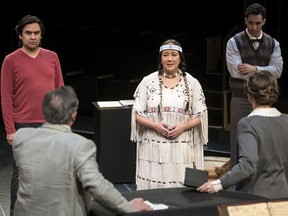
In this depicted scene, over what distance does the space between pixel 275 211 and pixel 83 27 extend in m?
8.25

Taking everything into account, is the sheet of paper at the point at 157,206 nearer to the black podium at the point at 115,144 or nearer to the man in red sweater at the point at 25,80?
the man in red sweater at the point at 25,80

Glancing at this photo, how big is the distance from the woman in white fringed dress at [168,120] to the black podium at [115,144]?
185 cm

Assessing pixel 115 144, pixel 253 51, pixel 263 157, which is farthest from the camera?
pixel 115 144

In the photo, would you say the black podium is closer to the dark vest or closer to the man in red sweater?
the dark vest

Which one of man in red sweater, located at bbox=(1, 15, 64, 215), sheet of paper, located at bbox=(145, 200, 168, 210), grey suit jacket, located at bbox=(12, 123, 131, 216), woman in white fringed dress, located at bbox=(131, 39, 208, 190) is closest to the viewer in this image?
grey suit jacket, located at bbox=(12, 123, 131, 216)

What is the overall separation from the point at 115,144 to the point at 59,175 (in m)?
3.62

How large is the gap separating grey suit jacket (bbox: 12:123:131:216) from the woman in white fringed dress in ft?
5.15

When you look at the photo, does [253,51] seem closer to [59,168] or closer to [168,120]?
[168,120]

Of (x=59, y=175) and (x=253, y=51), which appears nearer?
(x=59, y=175)

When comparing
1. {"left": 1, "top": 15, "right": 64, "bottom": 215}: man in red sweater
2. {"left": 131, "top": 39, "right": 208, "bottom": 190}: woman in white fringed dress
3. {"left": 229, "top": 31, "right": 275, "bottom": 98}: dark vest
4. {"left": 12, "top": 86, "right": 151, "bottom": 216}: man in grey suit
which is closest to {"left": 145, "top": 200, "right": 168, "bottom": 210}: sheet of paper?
{"left": 12, "top": 86, "right": 151, "bottom": 216}: man in grey suit

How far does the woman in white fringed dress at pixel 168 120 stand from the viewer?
16.6 ft

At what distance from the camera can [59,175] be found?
350cm

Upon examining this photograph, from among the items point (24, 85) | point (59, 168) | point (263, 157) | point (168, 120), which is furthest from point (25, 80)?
point (263, 157)

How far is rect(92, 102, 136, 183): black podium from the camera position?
705cm
